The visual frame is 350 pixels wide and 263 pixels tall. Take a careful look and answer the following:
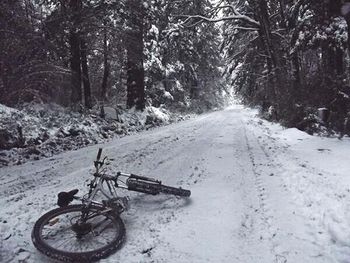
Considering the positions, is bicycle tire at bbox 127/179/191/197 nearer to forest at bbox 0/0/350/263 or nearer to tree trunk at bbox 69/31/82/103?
forest at bbox 0/0/350/263

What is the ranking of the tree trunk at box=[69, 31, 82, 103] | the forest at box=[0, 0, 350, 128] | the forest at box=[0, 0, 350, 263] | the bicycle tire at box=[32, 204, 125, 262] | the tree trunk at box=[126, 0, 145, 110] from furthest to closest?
1. the tree trunk at box=[126, 0, 145, 110]
2. the tree trunk at box=[69, 31, 82, 103]
3. the forest at box=[0, 0, 350, 128]
4. the forest at box=[0, 0, 350, 263]
5. the bicycle tire at box=[32, 204, 125, 262]

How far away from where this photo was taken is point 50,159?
1011 centimetres

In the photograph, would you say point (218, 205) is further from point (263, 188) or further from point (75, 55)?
point (75, 55)

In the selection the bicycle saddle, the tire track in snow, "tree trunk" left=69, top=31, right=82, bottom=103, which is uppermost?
"tree trunk" left=69, top=31, right=82, bottom=103

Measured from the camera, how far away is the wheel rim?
455cm

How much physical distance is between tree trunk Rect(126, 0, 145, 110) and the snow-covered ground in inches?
387

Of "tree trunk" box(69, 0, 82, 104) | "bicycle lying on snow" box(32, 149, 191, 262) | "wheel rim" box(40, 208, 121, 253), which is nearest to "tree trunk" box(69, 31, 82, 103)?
"tree trunk" box(69, 0, 82, 104)

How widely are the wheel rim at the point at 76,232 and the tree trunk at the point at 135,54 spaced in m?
15.0

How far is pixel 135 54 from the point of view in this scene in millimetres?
19625

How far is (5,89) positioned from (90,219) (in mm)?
8648

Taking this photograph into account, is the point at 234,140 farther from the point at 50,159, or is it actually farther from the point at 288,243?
the point at 288,243

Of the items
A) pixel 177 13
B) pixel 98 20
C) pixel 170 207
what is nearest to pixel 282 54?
pixel 177 13

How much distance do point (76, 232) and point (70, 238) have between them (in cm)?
11

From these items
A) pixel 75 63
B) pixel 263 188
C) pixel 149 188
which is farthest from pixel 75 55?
pixel 263 188
